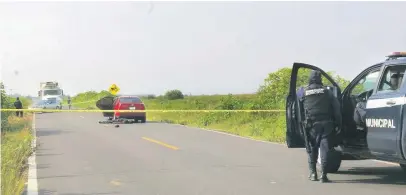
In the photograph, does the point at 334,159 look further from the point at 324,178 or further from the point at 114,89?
the point at 114,89

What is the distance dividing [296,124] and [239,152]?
13.7ft

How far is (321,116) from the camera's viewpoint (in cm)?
964

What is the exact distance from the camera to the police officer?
9617mm

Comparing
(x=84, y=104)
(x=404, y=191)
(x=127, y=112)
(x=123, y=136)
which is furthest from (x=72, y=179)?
(x=84, y=104)

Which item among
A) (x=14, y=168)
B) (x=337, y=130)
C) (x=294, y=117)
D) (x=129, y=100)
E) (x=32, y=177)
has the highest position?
(x=129, y=100)

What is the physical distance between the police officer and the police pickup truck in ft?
1.09

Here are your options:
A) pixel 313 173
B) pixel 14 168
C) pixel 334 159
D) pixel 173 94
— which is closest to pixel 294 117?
pixel 334 159

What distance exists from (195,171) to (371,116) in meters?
3.62

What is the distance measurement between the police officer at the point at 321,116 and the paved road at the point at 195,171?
1.38ft

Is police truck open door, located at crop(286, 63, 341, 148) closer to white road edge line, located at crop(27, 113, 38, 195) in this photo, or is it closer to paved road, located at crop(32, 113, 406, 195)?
paved road, located at crop(32, 113, 406, 195)

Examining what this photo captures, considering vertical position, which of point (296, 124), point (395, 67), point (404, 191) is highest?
point (395, 67)

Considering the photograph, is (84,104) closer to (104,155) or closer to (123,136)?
(123,136)

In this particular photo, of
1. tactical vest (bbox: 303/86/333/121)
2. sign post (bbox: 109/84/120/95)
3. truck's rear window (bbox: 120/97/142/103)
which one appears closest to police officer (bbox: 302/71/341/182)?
tactical vest (bbox: 303/86/333/121)

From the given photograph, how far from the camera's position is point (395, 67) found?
919 centimetres
